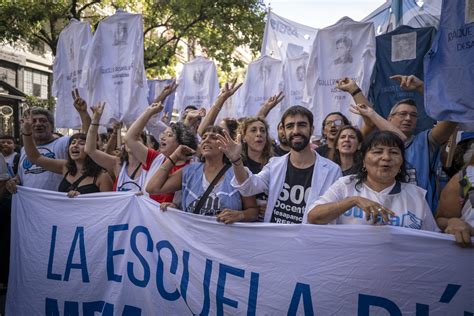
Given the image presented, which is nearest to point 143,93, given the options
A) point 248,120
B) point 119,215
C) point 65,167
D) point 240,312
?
point 65,167

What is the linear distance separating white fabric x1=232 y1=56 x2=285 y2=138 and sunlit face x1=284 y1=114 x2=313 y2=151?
14.4ft

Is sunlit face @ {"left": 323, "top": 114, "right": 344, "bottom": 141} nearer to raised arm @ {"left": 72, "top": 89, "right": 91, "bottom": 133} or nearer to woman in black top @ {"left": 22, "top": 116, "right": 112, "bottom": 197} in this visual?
woman in black top @ {"left": 22, "top": 116, "right": 112, "bottom": 197}

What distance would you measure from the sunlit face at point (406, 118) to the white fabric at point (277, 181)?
71 cm

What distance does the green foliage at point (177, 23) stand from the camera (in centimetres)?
1239

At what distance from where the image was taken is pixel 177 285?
118 inches

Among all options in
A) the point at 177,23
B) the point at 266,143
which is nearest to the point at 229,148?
the point at 266,143

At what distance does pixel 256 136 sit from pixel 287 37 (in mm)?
4204

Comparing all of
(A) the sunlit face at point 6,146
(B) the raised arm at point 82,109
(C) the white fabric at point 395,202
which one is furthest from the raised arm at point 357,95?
(A) the sunlit face at point 6,146

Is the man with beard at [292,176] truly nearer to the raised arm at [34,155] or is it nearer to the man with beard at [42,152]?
the raised arm at [34,155]

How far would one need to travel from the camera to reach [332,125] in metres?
4.13

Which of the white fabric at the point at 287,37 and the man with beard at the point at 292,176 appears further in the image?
the white fabric at the point at 287,37

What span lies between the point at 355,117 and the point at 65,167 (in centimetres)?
304

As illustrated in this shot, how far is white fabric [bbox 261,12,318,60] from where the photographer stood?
24.3 ft

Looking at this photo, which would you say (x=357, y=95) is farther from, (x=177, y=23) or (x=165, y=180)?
(x=177, y=23)
